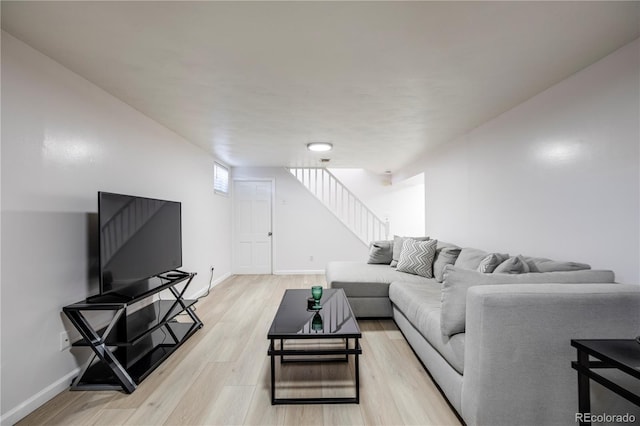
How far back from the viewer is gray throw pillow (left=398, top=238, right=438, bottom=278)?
3.56 metres

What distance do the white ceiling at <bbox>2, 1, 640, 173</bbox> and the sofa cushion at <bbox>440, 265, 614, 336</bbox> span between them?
4.53ft

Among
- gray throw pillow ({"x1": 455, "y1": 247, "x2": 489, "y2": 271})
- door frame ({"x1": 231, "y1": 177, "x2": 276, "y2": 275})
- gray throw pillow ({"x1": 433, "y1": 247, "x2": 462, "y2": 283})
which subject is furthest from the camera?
door frame ({"x1": 231, "y1": 177, "x2": 276, "y2": 275})

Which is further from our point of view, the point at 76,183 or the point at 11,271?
the point at 76,183

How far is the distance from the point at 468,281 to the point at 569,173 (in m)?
1.29

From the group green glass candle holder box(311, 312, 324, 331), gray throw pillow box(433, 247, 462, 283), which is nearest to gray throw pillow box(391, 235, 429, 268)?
gray throw pillow box(433, 247, 462, 283)

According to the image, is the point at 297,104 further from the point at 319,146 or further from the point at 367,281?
the point at 367,281

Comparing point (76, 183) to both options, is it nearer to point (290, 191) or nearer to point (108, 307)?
point (108, 307)

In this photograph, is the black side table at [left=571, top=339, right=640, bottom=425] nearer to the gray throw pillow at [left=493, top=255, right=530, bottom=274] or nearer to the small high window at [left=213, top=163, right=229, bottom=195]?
the gray throw pillow at [left=493, top=255, right=530, bottom=274]

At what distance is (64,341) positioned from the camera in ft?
6.65

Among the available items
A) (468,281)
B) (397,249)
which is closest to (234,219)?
(397,249)

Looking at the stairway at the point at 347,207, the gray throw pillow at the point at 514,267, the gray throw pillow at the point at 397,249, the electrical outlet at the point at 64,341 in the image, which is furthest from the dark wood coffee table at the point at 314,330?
the stairway at the point at 347,207

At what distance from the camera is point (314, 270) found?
6242 mm

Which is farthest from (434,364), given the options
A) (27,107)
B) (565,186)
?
(27,107)

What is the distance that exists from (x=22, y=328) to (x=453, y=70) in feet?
10.5
